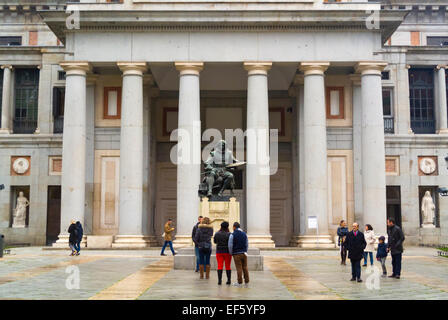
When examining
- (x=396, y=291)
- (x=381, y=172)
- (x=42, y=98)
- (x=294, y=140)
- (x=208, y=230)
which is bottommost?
(x=396, y=291)

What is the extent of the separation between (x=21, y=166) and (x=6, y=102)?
16.7 ft

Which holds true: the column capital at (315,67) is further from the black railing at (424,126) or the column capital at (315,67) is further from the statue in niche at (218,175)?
the statue in niche at (218,175)

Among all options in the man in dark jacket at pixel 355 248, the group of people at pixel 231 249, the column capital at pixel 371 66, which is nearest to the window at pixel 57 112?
the column capital at pixel 371 66

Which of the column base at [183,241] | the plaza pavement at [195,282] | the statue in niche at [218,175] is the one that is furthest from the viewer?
the column base at [183,241]

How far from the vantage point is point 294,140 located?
4509cm

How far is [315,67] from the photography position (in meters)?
37.8

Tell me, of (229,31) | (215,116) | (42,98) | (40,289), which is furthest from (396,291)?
(42,98)

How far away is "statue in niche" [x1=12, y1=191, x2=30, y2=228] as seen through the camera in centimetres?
4544

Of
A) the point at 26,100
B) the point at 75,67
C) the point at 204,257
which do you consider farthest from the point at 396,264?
the point at 26,100

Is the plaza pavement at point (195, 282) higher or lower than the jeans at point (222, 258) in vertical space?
lower

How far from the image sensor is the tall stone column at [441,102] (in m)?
46.2

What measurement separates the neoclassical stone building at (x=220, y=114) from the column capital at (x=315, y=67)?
0.07m

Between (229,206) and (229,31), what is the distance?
52.3 ft
